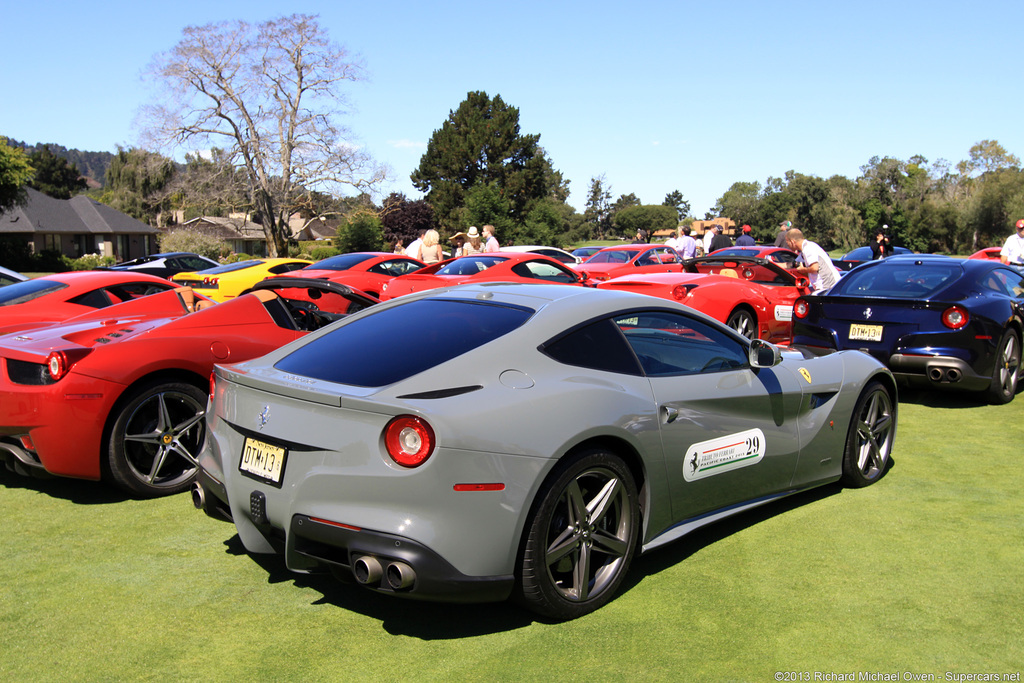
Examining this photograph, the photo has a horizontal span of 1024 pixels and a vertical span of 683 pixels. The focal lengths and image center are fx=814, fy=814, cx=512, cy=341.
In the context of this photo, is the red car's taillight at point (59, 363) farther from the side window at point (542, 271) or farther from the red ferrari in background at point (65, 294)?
the side window at point (542, 271)

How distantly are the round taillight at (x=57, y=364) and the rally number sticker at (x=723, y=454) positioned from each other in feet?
11.8

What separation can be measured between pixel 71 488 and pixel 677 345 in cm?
403

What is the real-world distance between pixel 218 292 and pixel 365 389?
483 inches

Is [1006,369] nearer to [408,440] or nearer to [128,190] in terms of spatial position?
[408,440]

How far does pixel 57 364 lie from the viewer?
4.76 metres

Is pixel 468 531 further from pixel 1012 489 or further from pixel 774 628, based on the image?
pixel 1012 489

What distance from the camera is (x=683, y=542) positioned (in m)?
4.43

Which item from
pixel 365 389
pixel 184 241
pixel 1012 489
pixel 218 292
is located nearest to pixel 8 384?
pixel 365 389

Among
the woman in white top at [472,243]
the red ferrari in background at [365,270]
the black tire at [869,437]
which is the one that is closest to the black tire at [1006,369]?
the black tire at [869,437]

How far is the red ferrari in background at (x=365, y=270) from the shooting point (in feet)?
46.7

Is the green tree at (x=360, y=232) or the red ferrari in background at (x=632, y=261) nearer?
the red ferrari in background at (x=632, y=261)

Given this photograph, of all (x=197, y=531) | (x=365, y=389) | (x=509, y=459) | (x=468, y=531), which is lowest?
(x=197, y=531)

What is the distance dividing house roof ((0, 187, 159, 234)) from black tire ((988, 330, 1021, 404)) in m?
67.1

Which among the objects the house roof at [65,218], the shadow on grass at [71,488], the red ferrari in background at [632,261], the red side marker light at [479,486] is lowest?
the shadow on grass at [71,488]
